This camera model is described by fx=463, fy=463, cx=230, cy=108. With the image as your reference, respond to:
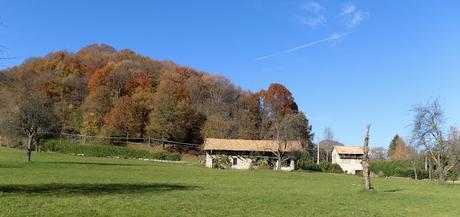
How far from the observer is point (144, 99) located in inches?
3915

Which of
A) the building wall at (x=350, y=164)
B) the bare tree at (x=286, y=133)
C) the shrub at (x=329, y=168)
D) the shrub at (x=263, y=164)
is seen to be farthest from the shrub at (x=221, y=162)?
the building wall at (x=350, y=164)

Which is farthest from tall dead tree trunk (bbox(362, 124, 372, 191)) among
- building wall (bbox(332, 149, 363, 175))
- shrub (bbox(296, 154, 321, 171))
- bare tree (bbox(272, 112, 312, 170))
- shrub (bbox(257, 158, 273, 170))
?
building wall (bbox(332, 149, 363, 175))

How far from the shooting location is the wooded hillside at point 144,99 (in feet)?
310

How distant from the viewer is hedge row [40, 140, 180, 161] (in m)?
81.0

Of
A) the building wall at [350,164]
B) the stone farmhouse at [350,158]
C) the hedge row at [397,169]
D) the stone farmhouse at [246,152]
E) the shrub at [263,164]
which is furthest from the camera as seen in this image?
the stone farmhouse at [350,158]

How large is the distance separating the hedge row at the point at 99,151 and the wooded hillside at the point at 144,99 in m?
7.15

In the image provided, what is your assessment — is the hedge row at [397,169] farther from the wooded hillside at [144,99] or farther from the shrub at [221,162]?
the shrub at [221,162]

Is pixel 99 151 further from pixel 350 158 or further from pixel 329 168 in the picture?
pixel 350 158

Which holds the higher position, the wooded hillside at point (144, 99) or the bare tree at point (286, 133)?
the wooded hillside at point (144, 99)

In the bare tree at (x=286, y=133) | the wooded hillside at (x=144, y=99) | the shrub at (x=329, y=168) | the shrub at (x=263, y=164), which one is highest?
the wooded hillside at (x=144, y=99)

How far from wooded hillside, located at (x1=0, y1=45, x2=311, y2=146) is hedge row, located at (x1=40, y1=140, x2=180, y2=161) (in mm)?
7148

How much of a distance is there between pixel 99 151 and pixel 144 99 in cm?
2101

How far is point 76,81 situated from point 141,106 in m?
18.0

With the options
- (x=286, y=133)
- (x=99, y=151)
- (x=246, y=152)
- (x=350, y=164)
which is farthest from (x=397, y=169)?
(x=99, y=151)
